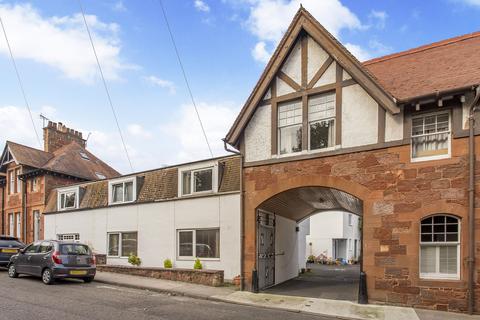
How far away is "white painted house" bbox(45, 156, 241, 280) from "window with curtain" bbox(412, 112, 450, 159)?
649 cm

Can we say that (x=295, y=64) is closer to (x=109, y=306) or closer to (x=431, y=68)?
(x=431, y=68)

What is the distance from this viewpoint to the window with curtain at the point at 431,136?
1093cm

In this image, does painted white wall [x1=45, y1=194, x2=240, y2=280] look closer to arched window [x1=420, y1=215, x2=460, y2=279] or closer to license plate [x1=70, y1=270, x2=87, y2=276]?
license plate [x1=70, y1=270, x2=87, y2=276]

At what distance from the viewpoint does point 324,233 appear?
115 feet

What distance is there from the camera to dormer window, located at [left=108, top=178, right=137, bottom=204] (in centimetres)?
1922

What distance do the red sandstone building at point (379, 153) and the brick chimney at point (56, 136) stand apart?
2027 cm

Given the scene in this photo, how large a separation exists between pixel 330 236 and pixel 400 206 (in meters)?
24.4

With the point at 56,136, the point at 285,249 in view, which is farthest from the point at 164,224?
the point at 56,136

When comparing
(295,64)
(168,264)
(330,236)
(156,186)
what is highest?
(295,64)

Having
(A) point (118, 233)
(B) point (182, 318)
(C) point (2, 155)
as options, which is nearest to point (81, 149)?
(C) point (2, 155)

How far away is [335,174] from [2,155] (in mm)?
25804

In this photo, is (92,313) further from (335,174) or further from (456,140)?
(456,140)

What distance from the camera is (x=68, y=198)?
904 inches

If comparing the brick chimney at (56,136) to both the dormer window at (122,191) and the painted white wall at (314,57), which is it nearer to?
the dormer window at (122,191)
